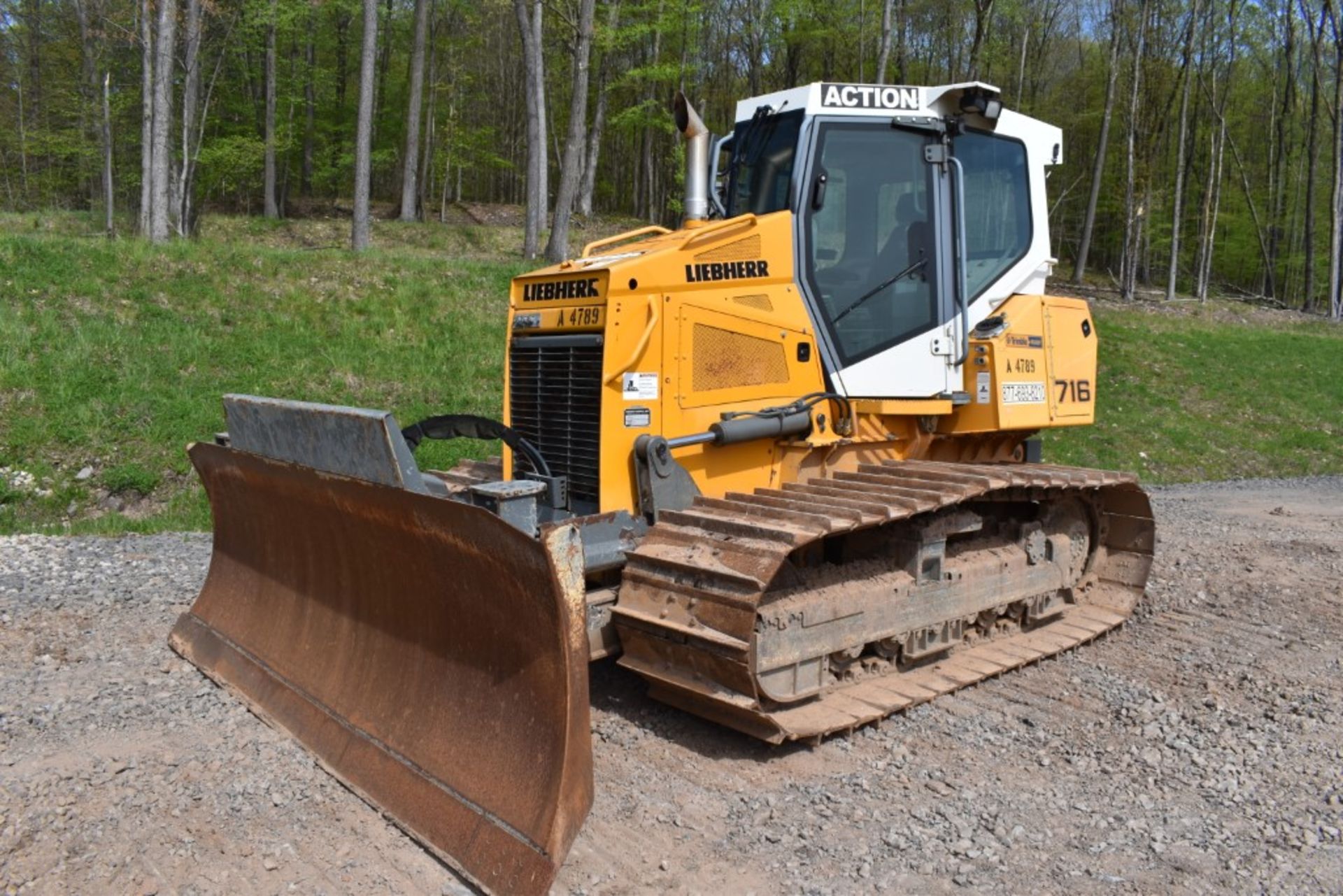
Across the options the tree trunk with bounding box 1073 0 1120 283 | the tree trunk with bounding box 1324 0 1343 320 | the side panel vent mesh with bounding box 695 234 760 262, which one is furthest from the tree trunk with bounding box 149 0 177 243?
the tree trunk with bounding box 1324 0 1343 320

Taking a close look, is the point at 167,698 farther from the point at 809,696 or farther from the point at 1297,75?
the point at 1297,75

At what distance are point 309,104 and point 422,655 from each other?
1311 inches

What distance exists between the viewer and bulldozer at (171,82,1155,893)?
3.92 m

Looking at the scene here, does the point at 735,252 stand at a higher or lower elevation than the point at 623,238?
lower

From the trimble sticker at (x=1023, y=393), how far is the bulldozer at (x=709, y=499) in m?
0.03

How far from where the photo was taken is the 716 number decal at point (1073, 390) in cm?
663

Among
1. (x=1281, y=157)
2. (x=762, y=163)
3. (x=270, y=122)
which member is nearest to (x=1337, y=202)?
(x=1281, y=157)

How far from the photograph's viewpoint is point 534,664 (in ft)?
12.3

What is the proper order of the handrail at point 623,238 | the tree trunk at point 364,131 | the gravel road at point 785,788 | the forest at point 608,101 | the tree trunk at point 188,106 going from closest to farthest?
the gravel road at point 785,788
the handrail at point 623,238
the tree trunk at point 188,106
the tree trunk at point 364,131
the forest at point 608,101

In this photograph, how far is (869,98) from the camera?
5.68m

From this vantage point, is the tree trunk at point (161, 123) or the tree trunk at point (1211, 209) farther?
the tree trunk at point (1211, 209)

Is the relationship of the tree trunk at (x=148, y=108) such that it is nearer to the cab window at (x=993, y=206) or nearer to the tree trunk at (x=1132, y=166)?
the cab window at (x=993, y=206)

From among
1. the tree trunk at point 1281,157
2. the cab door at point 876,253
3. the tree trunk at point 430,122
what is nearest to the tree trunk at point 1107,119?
the tree trunk at point 1281,157

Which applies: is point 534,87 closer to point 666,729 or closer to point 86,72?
point 86,72
